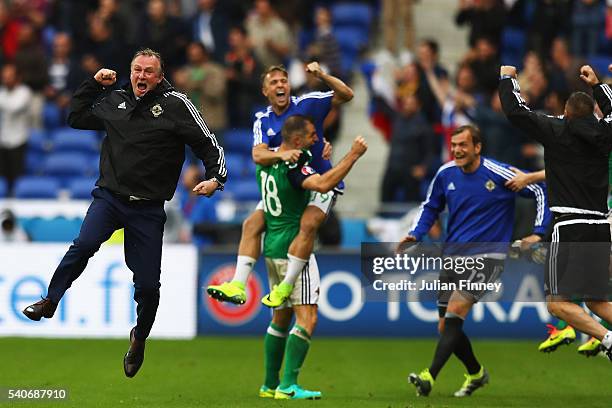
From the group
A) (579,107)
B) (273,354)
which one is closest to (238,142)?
(273,354)

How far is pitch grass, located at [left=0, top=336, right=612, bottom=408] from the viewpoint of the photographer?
1172cm

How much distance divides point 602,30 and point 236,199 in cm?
653

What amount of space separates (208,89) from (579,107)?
10.4m

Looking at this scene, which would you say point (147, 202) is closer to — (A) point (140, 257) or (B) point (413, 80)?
(A) point (140, 257)

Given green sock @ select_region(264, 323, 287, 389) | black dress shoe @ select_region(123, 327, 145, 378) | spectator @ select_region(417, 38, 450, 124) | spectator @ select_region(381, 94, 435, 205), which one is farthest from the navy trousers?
spectator @ select_region(417, 38, 450, 124)

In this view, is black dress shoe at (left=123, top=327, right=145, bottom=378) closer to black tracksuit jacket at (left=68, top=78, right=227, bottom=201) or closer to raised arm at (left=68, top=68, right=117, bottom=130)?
black tracksuit jacket at (left=68, top=78, right=227, bottom=201)

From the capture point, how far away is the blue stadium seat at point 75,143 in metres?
21.7

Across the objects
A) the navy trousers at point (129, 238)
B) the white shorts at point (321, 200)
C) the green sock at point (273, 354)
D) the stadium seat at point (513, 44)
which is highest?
the stadium seat at point (513, 44)

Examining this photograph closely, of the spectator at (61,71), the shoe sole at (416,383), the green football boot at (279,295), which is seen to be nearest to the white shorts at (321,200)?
the green football boot at (279,295)

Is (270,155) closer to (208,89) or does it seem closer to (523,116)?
(523,116)

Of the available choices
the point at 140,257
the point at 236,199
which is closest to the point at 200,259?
the point at 236,199

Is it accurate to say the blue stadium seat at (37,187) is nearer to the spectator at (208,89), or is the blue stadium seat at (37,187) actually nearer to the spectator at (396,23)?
the spectator at (208,89)

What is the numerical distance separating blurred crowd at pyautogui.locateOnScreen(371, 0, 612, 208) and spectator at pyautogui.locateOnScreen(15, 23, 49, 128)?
5.47 meters

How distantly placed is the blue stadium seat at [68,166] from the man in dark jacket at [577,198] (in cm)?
1130
